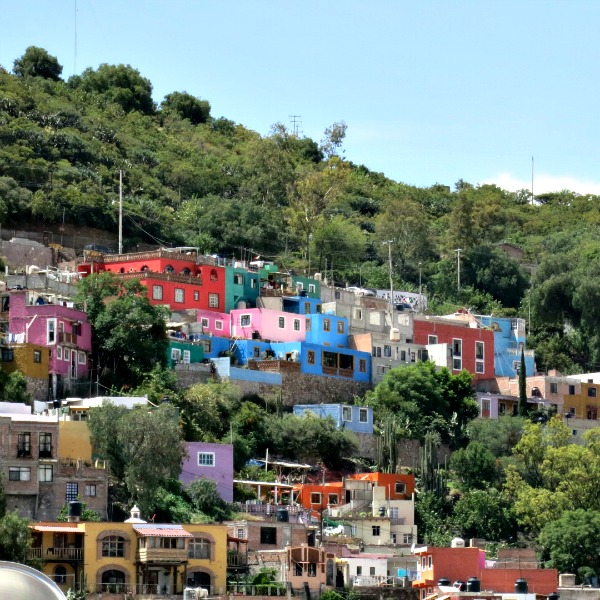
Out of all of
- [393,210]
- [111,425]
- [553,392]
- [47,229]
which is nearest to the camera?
[111,425]

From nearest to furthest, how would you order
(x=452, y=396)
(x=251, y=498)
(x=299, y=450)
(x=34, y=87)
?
(x=251, y=498)
(x=299, y=450)
(x=452, y=396)
(x=34, y=87)

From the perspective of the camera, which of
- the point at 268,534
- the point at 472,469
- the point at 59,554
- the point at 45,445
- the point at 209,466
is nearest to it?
the point at 59,554

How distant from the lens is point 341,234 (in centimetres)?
7744

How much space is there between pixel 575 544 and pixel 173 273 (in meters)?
19.4

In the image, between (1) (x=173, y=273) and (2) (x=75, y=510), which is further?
(1) (x=173, y=273)

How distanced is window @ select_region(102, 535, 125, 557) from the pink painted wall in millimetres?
18949

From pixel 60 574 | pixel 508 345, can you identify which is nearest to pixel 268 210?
pixel 508 345

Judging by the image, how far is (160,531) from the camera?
38.7 metres

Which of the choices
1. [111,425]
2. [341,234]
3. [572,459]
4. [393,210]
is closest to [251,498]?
[111,425]

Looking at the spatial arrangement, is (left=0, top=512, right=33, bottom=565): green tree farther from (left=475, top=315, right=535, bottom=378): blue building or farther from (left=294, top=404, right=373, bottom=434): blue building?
(left=475, top=315, right=535, bottom=378): blue building

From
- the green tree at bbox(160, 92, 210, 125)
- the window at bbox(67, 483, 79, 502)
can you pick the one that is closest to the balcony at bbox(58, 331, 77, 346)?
the window at bbox(67, 483, 79, 502)

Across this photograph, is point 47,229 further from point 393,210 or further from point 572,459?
point 572,459

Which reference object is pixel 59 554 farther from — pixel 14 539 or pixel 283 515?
pixel 283 515

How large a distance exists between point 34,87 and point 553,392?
4288 cm
